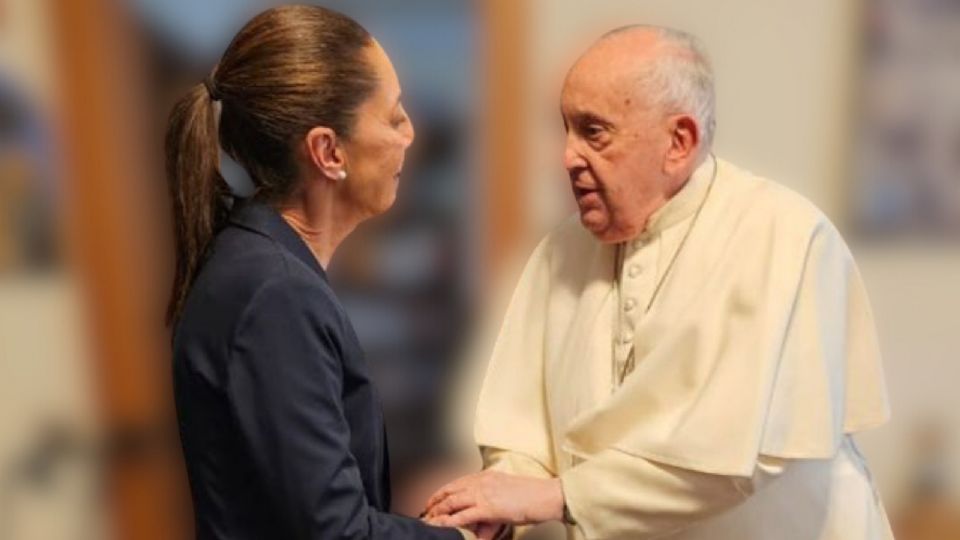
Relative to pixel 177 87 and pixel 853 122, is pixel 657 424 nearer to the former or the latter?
pixel 853 122

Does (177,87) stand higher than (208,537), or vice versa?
(177,87)

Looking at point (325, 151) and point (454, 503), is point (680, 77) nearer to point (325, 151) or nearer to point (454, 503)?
point (325, 151)

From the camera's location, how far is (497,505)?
1449mm

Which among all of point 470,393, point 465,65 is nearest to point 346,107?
point 470,393

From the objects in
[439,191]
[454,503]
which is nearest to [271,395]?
[454,503]

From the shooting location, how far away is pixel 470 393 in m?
2.26

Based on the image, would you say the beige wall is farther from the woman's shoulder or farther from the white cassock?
the woman's shoulder

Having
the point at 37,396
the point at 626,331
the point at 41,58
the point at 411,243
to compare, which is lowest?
the point at 37,396

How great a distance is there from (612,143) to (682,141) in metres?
0.08

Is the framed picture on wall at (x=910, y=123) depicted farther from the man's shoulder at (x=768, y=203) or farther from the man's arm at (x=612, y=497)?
the man's arm at (x=612, y=497)

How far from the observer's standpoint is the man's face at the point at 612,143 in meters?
1.39

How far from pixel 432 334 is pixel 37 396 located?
77 cm

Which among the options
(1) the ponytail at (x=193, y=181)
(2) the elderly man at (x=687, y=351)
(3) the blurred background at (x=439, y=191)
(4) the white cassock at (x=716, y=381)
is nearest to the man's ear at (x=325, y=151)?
(1) the ponytail at (x=193, y=181)

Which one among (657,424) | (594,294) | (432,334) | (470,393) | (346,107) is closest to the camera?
(346,107)
